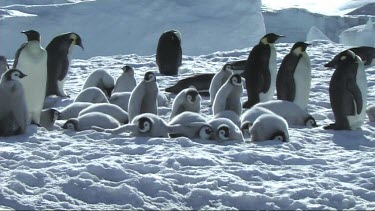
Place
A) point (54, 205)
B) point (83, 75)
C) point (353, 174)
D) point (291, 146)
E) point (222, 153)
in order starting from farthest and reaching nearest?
point (83, 75) < point (291, 146) < point (222, 153) < point (353, 174) < point (54, 205)

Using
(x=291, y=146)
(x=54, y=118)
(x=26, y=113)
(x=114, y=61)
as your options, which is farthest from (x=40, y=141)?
(x=114, y=61)

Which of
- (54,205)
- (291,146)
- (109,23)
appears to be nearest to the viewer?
(54,205)

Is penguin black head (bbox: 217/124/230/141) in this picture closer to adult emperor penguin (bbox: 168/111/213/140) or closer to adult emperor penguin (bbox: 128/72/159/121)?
adult emperor penguin (bbox: 168/111/213/140)

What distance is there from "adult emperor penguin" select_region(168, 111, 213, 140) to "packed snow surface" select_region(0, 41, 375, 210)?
0.11m

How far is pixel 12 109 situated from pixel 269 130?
80.3 inches

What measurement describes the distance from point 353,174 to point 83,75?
7.34 m

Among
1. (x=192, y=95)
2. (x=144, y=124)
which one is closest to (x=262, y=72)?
(x=192, y=95)

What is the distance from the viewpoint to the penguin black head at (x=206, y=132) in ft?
21.6

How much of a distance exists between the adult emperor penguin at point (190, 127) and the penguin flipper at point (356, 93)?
6.00 feet

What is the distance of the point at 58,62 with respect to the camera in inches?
407

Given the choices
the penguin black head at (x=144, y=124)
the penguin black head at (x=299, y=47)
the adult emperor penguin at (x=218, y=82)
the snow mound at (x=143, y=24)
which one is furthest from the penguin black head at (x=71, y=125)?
the snow mound at (x=143, y=24)

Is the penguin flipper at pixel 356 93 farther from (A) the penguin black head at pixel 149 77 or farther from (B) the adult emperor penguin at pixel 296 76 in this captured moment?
(A) the penguin black head at pixel 149 77

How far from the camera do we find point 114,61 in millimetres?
14352

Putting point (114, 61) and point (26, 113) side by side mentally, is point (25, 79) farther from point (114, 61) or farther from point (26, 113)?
point (114, 61)
